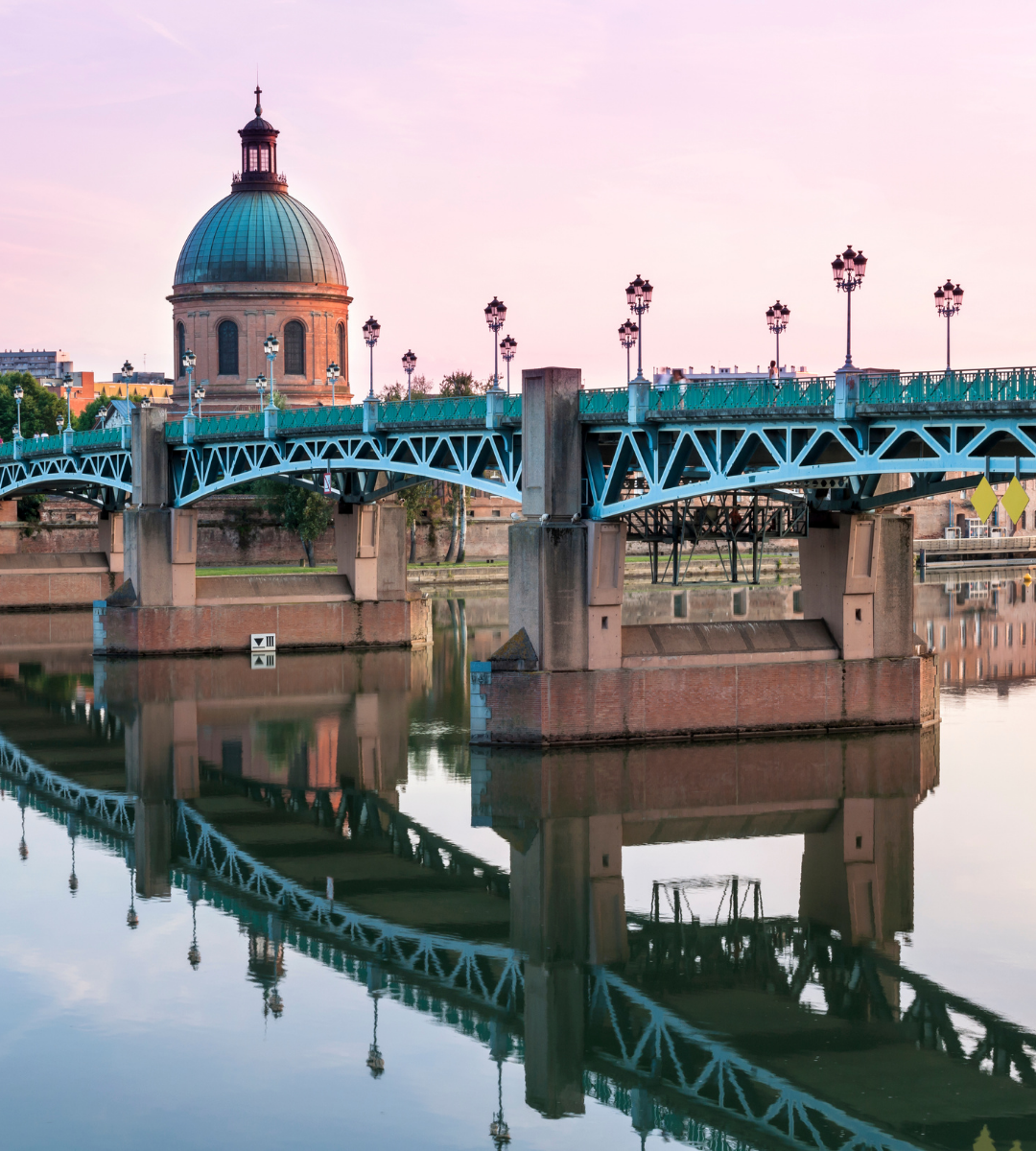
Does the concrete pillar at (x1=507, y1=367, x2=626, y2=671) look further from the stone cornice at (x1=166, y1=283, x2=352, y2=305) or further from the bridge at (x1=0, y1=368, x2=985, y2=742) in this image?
the stone cornice at (x1=166, y1=283, x2=352, y2=305)

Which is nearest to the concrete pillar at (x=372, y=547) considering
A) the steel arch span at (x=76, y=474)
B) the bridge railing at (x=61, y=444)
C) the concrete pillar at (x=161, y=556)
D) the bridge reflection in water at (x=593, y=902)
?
the concrete pillar at (x=161, y=556)

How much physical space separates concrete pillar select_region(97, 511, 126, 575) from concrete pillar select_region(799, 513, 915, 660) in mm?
46631

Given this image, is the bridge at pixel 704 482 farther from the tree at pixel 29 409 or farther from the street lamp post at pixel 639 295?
the tree at pixel 29 409

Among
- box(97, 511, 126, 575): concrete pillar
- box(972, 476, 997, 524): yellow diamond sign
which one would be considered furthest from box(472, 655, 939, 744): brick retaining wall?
box(97, 511, 126, 575): concrete pillar

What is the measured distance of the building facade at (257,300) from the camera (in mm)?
99625

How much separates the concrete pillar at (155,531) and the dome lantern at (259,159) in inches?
1678

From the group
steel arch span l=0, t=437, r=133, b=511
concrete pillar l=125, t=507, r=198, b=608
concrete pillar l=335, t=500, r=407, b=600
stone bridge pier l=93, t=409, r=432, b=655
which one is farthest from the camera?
steel arch span l=0, t=437, r=133, b=511

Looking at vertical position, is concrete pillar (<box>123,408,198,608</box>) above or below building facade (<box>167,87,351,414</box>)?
below

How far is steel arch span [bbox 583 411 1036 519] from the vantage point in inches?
1286

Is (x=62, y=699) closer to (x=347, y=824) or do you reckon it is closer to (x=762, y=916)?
(x=347, y=824)

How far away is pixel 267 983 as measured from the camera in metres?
24.6

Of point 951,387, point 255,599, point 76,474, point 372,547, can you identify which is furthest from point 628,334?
point 76,474

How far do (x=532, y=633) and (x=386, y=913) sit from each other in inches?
467

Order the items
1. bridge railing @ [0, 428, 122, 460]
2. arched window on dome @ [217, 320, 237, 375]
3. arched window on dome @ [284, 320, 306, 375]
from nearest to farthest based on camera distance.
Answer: bridge railing @ [0, 428, 122, 460] → arched window on dome @ [284, 320, 306, 375] → arched window on dome @ [217, 320, 237, 375]
